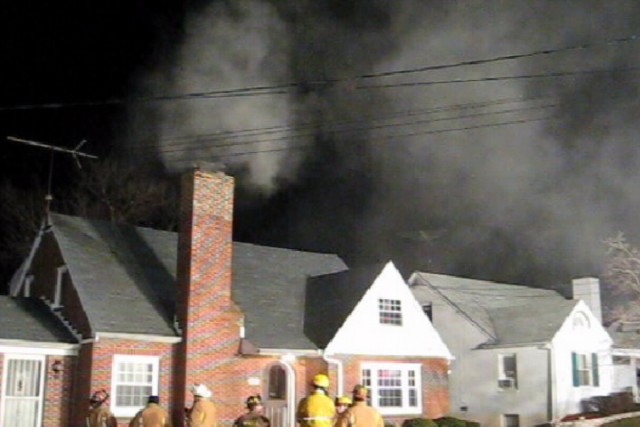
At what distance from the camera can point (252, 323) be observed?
2155cm

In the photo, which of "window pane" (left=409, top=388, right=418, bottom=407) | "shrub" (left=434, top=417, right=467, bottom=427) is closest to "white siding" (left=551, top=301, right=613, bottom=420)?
"shrub" (left=434, top=417, right=467, bottom=427)

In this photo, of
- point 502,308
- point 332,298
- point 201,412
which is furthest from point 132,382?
point 502,308

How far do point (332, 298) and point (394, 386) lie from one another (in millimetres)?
2905

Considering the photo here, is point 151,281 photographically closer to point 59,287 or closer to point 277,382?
point 59,287

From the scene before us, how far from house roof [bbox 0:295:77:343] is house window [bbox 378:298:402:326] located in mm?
8176

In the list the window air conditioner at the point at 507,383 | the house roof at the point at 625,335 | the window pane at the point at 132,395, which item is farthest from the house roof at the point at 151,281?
the house roof at the point at 625,335

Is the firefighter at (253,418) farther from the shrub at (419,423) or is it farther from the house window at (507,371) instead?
the house window at (507,371)

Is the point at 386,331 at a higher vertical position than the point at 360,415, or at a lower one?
higher

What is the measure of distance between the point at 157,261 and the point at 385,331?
251 inches

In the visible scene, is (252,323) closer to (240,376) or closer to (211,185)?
(240,376)

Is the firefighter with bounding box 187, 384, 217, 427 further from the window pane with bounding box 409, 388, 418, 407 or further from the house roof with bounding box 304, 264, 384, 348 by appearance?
the window pane with bounding box 409, 388, 418, 407

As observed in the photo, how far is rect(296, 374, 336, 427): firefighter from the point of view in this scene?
10078mm

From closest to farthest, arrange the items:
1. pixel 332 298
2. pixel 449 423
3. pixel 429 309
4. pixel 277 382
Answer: pixel 277 382 < pixel 449 423 < pixel 332 298 < pixel 429 309

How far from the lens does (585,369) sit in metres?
27.5
